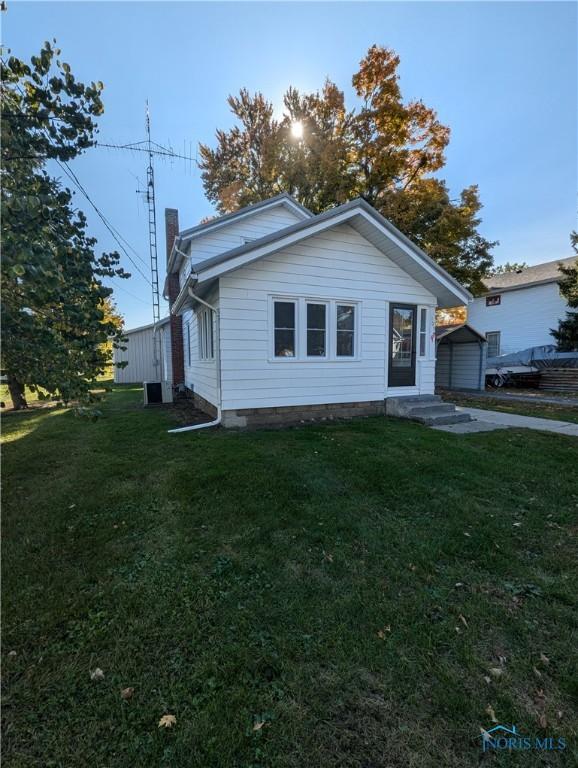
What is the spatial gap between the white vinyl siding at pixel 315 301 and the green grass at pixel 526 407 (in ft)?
9.32

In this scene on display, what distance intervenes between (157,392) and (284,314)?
5.77 meters

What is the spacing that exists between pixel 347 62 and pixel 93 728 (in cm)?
1953

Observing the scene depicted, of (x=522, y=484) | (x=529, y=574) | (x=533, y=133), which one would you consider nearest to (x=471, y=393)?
(x=533, y=133)

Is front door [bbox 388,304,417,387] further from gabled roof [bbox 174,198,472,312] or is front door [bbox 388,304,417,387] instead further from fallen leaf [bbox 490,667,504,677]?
fallen leaf [bbox 490,667,504,677]

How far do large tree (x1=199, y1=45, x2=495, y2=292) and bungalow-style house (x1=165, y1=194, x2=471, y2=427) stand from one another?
315 inches

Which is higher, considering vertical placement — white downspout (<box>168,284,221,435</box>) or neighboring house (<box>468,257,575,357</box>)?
neighboring house (<box>468,257,575,357</box>)

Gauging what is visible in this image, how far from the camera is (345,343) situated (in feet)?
26.6

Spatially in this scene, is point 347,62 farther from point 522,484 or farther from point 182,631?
point 182,631

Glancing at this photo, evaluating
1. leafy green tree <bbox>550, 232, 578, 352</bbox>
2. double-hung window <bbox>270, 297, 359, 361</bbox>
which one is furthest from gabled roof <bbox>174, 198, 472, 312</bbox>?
leafy green tree <bbox>550, 232, 578, 352</bbox>

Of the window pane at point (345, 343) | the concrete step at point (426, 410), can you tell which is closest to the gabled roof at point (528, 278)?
the concrete step at point (426, 410)

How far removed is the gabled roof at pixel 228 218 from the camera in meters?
9.92

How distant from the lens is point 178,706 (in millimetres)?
1651

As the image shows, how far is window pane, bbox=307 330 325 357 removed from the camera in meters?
7.63

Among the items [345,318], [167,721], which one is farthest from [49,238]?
[345,318]
